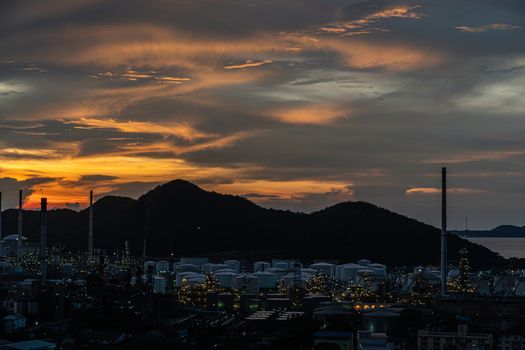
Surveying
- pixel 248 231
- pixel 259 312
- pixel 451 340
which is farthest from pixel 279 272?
pixel 248 231

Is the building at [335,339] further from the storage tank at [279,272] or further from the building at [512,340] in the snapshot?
the storage tank at [279,272]

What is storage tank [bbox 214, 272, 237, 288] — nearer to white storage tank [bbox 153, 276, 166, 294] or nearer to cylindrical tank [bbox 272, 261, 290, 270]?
white storage tank [bbox 153, 276, 166, 294]

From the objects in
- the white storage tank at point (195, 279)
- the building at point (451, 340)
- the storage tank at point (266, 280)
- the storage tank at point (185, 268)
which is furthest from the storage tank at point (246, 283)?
the building at point (451, 340)

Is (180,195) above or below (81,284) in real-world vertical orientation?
above

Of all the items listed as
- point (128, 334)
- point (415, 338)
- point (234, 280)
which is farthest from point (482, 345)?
point (234, 280)

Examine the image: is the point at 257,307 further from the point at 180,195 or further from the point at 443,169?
the point at 180,195

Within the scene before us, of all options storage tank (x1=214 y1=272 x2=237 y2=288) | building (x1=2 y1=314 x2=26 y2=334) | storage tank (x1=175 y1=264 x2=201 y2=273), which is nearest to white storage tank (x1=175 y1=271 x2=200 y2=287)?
storage tank (x1=214 y1=272 x2=237 y2=288)

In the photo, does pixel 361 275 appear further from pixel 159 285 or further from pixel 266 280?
pixel 159 285
